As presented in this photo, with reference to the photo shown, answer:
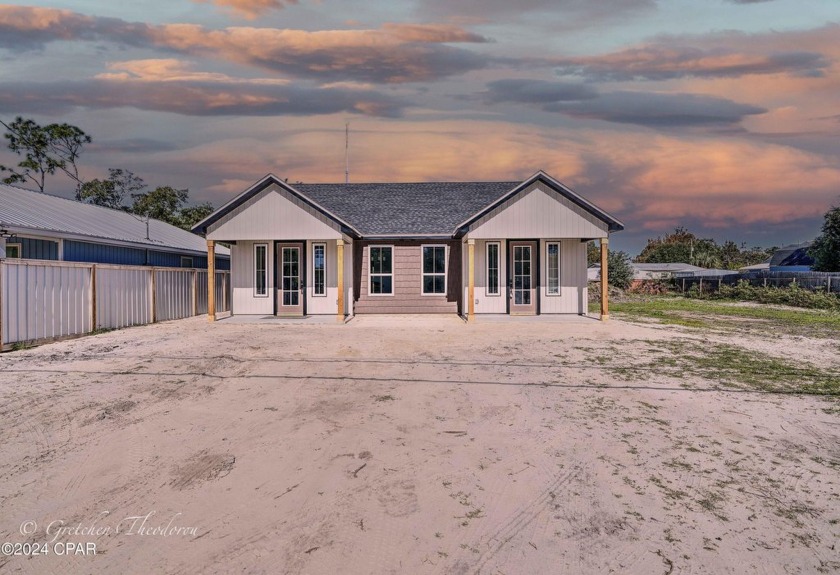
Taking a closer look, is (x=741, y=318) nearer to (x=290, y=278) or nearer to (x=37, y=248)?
(x=290, y=278)

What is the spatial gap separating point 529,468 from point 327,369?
4990mm

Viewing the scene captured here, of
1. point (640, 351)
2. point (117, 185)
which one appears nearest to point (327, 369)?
point (640, 351)

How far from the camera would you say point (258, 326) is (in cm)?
1520

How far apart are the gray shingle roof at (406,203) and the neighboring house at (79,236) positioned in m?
6.21

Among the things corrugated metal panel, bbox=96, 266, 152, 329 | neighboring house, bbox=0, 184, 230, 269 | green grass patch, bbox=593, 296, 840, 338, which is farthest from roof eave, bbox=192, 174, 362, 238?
green grass patch, bbox=593, 296, 840, 338

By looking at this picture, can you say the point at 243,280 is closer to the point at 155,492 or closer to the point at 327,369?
the point at 327,369

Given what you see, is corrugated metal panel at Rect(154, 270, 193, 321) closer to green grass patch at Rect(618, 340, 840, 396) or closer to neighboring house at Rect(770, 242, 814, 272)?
→ green grass patch at Rect(618, 340, 840, 396)

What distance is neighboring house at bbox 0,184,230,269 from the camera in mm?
13414

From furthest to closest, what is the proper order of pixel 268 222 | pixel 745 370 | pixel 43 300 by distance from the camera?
pixel 268 222, pixel 43 300, pixel 745 370

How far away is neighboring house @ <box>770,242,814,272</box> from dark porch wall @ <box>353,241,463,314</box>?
46.9 meters

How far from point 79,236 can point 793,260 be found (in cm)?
6812

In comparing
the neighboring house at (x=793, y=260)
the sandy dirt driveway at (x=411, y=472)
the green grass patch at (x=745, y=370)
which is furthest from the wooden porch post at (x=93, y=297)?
the neighboring house at (x=793, y=260)

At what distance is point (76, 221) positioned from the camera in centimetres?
1602

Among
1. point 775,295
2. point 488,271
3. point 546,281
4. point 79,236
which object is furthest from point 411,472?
point 775,295
